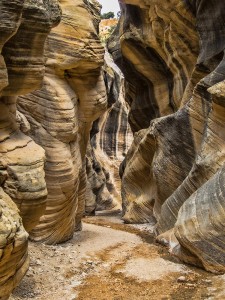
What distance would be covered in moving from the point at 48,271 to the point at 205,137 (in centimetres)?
678

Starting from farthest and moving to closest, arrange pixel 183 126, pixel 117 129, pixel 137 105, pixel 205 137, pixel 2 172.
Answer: pixel 117 129
pixel 137 105
pixel 183 126
pixel 205 137
pixel 2 172

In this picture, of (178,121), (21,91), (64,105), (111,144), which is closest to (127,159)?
(111,144)

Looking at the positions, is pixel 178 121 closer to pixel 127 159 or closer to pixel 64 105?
pixel 64 105

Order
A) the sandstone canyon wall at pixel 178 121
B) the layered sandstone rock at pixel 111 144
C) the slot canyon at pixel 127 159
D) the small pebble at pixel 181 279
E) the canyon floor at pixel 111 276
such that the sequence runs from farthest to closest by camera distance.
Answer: the layered sandstone rock at pixel 111 144
the sandstone canyon wall at pixel 178 121
the small pebble at pixel 181 279
the slot canyon at pixel 127 159
the canyon floor at pixel 111 276

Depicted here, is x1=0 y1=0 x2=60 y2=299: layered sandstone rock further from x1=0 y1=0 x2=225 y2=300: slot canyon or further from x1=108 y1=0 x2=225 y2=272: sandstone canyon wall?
x1=108 y1=0 x2=225 y2=272: sandstone canyon wall

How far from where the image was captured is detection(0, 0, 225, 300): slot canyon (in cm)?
1061

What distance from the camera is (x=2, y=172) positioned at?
10.4 meters

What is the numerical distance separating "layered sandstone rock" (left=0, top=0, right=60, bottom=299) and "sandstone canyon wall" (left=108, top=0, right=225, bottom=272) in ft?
15.0

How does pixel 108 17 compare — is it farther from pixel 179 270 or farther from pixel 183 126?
pixel 179 270

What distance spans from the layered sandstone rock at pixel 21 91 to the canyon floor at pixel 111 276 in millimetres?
1259

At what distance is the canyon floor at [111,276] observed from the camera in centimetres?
1041

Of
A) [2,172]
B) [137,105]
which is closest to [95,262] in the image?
[2,172]

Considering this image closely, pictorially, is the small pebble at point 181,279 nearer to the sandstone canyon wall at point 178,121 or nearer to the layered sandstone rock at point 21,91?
the sandstone canyon wall at point 178,121

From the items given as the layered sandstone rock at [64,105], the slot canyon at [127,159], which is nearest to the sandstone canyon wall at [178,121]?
the slot canyon at [127,159]
